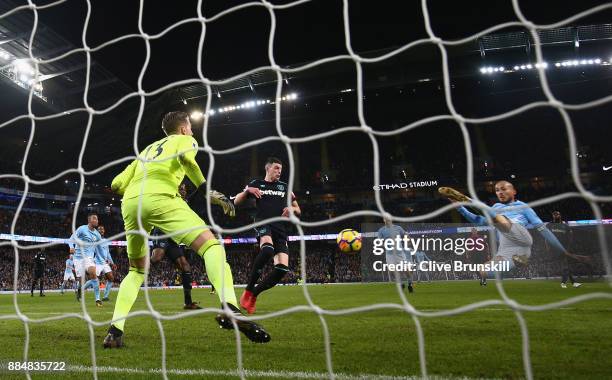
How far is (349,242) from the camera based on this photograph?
1103 cm

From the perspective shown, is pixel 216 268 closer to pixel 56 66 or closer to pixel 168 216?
pixel 168 216

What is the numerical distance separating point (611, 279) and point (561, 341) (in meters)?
2.20

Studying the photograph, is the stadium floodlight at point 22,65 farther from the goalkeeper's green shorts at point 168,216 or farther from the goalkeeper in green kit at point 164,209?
the goalkeeper's green shorts at point 168,216

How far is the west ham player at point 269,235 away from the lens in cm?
543

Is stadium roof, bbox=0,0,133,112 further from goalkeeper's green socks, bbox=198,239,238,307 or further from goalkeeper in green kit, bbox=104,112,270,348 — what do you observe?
goalkeeper's green socks, bbox=198,239,238,307

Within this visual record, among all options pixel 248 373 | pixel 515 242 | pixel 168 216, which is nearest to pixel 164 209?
pixel 168 216

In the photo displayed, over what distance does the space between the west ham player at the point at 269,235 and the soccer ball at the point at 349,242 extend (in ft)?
15.1

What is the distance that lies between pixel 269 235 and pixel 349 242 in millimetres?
5496

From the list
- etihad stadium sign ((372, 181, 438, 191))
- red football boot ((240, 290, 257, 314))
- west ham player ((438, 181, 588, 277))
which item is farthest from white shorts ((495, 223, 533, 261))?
etihad stadium sign ((372, 181, 438, 191))

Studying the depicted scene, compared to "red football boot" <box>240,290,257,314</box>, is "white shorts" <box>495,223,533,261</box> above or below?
above

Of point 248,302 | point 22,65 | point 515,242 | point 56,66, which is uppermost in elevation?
point 56,66

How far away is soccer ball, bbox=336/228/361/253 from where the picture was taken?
10.8m

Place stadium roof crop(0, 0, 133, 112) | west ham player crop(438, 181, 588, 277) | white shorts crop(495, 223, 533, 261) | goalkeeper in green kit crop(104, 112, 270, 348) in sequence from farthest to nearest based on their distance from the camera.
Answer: stadium roof crop(0, 0, 133, 112)
white shorts crop(495, 223, 533, 261)
west ham player crop(438, 181, 588, 277)
goalkeeper in green kit crop(104, 112, 270, 348)

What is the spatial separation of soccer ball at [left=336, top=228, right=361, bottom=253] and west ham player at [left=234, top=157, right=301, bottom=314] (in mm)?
4612
